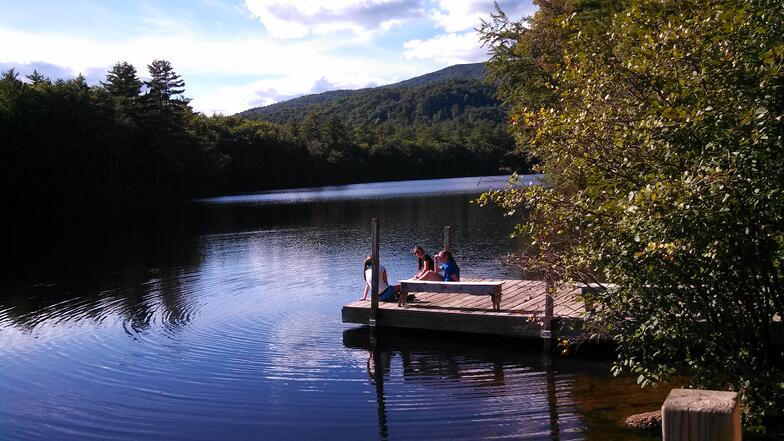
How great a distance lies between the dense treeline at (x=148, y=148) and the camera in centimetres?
7069

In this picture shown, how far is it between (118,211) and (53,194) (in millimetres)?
17054

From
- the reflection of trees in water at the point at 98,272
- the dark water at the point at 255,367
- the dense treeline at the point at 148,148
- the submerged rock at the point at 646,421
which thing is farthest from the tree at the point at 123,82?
the submerged rock at the point at 646,421

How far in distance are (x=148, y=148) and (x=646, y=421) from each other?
85.7 metres

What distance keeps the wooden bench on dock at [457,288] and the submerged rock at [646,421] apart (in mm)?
4772

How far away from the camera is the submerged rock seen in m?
8.36

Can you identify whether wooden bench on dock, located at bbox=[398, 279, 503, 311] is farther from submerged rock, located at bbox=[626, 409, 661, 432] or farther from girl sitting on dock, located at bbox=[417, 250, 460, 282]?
submerged rock, located at bbox=[626, 409, 661, 432]

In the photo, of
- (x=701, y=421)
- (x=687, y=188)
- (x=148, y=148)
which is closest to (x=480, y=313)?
(x=687, y=188)

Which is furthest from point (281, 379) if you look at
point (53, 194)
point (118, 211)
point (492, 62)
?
point (53, 194)

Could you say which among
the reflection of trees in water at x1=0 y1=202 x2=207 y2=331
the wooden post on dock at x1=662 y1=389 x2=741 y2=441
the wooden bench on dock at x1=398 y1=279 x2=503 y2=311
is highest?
the wooden post on dock at x1=662 y1=389 x2=741 y2=441

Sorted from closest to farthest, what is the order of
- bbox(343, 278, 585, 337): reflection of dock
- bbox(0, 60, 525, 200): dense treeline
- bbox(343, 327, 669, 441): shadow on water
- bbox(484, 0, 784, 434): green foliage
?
1. bbox(484, 0, 784, 434): green foliage
2. bbox(343, 327, 669, 441): shadow on water
3. bbox(343, 278, 585, 337): reflection of dock
4. bbox(0, 60, 525, 200): dense treeline

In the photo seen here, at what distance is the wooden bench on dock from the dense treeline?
65297mm

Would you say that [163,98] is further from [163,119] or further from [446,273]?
[446,273]

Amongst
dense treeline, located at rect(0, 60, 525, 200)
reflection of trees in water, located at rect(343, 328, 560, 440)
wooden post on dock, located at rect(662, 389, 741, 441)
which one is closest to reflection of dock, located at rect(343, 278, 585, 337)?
reflection of trees in water, located at rect(343, 328, 560, 440)

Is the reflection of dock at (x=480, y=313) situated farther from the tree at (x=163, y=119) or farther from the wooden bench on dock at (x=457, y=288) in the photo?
the tree at (x=163, y=119)
